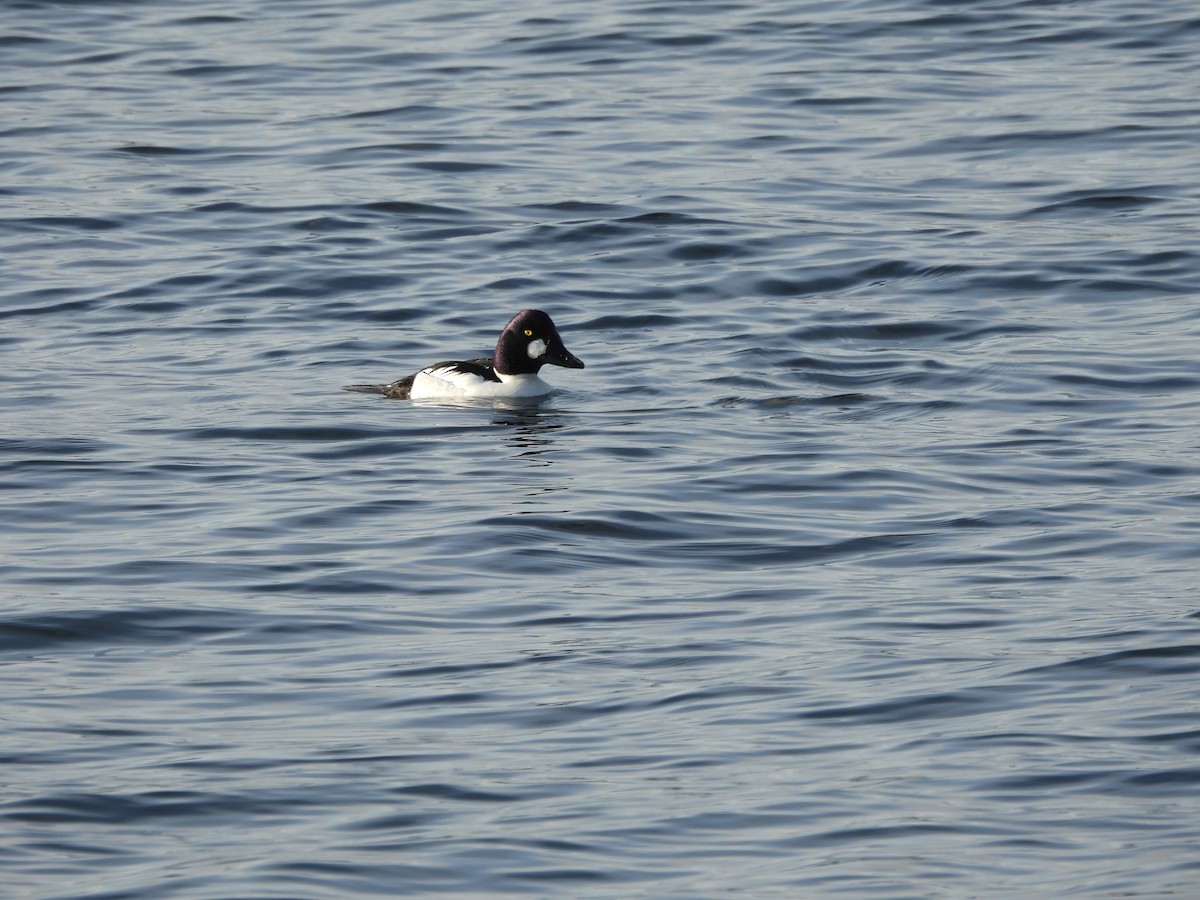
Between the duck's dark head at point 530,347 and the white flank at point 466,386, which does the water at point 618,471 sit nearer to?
the white flank at point 466,386

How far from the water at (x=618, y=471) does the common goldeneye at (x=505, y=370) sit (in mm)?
147

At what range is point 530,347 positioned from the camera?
14.9 metres

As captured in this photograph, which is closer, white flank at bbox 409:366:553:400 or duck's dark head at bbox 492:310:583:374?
white flank at bbox 409:366:553:400

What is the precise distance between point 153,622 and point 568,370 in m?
7.39

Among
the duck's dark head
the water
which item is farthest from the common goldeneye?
the water

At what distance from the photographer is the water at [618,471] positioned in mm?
7223

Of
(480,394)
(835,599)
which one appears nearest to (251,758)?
(835,599)

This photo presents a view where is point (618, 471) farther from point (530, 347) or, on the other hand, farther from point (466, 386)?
point (530, 347)

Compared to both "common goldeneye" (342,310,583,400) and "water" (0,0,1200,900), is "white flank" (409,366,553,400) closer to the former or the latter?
"common goldeneye" (342,310,583,400)

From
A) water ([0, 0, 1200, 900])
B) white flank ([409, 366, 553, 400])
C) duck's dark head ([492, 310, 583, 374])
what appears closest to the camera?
water ([0, 0, 1200, 900])

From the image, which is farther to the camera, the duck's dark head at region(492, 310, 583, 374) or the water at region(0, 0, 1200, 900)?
the duck's dark head at region(492, 310, 583, 374)

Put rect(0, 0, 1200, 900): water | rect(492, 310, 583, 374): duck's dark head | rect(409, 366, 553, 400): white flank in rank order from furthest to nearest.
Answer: rect(492, 310, 583, 374): duck's dark head
rect(409, 366, 553, 400): white flank
rect(0, 0, 1200, 900): water

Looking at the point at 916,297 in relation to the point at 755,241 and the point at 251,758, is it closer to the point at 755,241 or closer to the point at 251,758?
the point at 755,241

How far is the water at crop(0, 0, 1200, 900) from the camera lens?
284 inches
